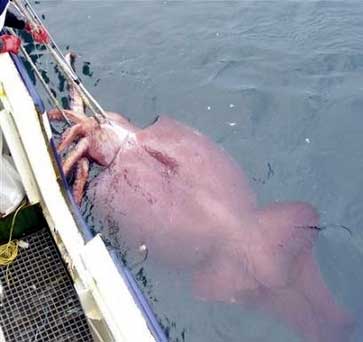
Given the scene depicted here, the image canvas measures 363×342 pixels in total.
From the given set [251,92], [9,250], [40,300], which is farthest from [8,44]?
[251,92]

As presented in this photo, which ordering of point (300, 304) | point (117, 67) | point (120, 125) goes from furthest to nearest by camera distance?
1. point (117, 67)
2. point (120, 125)
3. point (300, 304)

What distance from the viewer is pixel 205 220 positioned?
5672mm

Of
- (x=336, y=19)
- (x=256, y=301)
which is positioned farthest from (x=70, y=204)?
(x=336, y=19)

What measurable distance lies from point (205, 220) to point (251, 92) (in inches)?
88.6

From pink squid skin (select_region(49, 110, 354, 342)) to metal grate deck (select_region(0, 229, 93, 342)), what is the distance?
3.93ft

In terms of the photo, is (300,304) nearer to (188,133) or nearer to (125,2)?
(188,133)

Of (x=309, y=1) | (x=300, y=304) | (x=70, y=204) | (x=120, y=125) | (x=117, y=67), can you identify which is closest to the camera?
(x=70, y=204)

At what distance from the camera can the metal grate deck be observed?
4211mm

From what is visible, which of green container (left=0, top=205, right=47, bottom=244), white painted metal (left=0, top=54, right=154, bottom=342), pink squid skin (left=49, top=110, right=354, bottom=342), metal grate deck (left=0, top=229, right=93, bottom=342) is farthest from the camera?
pink squid skin (left=49, top=110, right=354, bottom=342)

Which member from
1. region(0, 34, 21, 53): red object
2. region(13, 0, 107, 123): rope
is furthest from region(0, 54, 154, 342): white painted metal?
region(13, 0, 107, 123): rope

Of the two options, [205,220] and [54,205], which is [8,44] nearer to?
[54,205]

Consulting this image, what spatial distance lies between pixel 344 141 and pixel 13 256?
373 centimetres

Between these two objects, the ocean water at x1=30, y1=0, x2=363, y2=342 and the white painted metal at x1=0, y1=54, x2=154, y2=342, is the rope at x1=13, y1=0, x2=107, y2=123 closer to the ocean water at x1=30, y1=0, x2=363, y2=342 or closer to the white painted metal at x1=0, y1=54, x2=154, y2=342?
the ocean water at x1=30, y1=0, x2=363, y2=342

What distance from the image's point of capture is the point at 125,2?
8.91 m
